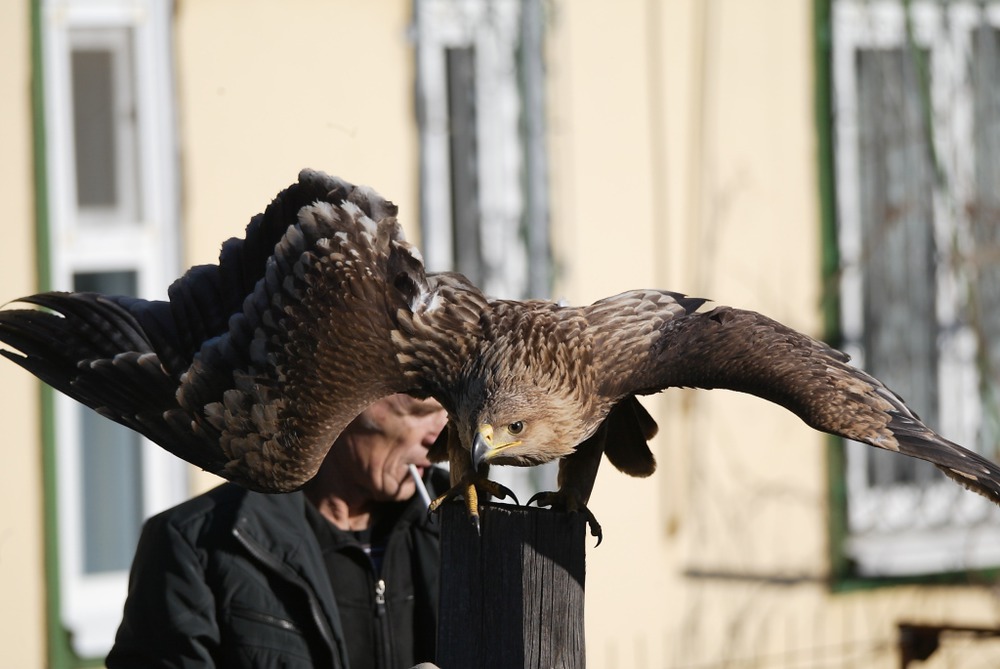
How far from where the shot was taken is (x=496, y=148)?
595 centimetres

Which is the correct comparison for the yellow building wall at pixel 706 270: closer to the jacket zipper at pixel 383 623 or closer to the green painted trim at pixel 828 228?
the green painted trim at pixel 828 228

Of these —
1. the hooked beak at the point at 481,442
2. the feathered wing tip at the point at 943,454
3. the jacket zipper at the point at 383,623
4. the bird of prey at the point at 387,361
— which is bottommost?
the jacket zipper at the point at 383,623

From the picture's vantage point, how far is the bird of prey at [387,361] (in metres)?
2.97

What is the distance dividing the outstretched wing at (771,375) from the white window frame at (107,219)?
8.85 feet

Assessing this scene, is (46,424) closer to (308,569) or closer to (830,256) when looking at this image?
(308,569)

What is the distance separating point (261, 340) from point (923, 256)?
14.4 feet

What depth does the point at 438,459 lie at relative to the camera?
3.46 metres

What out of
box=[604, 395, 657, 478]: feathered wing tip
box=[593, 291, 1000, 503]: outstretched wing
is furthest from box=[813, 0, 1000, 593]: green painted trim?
box=[593, 291, 1000, 503]: outstretched wing

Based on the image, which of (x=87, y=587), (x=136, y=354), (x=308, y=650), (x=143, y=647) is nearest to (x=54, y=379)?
(x=136, y=354)

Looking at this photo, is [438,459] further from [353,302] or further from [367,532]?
[353,302]

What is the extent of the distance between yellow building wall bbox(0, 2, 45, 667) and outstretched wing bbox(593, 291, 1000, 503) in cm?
276

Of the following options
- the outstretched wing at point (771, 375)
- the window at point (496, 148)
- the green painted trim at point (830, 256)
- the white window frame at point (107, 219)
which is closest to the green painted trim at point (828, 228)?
the green painted trim at point (830, 256)

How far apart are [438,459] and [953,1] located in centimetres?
439

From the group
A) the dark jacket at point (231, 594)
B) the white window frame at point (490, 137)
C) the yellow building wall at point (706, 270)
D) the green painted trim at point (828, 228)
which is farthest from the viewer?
the green painted trim at point (828, 228)
